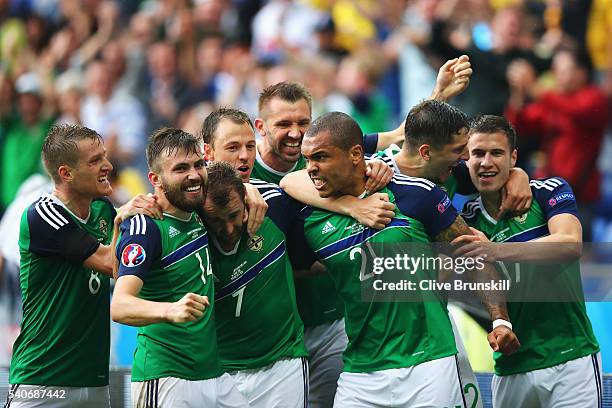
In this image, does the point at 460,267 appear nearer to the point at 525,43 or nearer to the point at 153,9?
the point at 525,43

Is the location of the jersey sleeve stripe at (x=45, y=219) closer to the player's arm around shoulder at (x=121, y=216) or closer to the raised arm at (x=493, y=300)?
the player's arm around shoulder at (x=121, y=216)

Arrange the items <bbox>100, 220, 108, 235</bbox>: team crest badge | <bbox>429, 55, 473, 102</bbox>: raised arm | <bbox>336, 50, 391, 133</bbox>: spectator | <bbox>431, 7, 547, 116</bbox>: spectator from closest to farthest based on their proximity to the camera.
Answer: <bbox>100, 220, 108, 235</bbox>: team crest badge, <bbox>429, 55, 473, 102</bbox>: raised arm, <bbox>431, 7, 547, 116</bbox>: spectator, <bbox>336, 50, 391, 133</bbox>: spectator

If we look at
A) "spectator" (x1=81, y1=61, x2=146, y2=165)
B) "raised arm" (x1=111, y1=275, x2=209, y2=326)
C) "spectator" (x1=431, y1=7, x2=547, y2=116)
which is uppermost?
"spectator" (x1=81, y1=61, x2=146, y2=165)

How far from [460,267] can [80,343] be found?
7.53ft

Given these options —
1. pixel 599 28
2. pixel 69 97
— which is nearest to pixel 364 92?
pixel 599 28

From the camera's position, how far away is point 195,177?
5.88m

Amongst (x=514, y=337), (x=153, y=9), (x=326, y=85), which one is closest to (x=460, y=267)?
(x=514, y=337)

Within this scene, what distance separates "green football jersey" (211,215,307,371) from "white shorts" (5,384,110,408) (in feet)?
3.12

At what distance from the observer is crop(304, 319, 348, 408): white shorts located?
706cm

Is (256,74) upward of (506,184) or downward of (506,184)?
upward

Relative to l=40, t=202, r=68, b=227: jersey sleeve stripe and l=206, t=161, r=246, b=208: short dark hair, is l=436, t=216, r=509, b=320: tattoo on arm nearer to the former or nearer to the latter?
Result: l=206, t=161, r=246, b=208: short dark hair

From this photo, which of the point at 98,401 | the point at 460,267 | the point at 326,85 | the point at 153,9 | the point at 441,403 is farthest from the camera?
the point at 153,9

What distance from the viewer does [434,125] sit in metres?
6.32

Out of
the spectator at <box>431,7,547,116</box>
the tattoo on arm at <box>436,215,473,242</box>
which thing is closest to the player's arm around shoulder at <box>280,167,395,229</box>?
the tattoo on arm at <box>436,215,473,242</box>
